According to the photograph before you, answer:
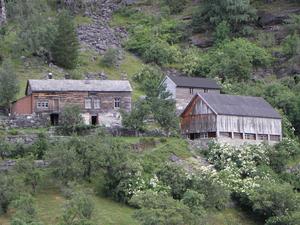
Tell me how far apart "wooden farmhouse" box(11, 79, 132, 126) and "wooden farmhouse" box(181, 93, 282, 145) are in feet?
22.9

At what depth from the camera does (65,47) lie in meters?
109

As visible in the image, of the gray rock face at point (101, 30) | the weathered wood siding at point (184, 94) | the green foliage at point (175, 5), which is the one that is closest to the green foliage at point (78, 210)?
the weathered wood siding at point (184, 94)

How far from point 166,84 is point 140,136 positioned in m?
13.7

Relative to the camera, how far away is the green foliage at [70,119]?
85812 millimetres

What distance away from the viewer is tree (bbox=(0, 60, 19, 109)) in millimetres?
92062

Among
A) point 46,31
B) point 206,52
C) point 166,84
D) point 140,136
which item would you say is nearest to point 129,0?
point 206,52

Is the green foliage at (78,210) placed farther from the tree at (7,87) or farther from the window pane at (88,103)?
the tree at (7,87)

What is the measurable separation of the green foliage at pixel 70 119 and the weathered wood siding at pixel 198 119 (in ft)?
38.0

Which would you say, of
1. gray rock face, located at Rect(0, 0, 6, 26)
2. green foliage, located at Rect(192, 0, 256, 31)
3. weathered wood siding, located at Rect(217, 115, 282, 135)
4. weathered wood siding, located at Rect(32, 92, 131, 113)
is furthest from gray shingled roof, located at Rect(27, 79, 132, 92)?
green foliage, located at Rect(192, 0, 256, 31)

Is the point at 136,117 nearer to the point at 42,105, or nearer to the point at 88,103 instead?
the point at 88,103

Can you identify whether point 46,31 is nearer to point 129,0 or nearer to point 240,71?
point 240,71

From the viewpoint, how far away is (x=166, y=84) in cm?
9981

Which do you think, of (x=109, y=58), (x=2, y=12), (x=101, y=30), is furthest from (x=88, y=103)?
(x=2, y=12)

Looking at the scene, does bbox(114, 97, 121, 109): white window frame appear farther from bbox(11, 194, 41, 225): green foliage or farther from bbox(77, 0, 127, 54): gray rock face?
bbox(11, 194, 41, 225): green foliage
